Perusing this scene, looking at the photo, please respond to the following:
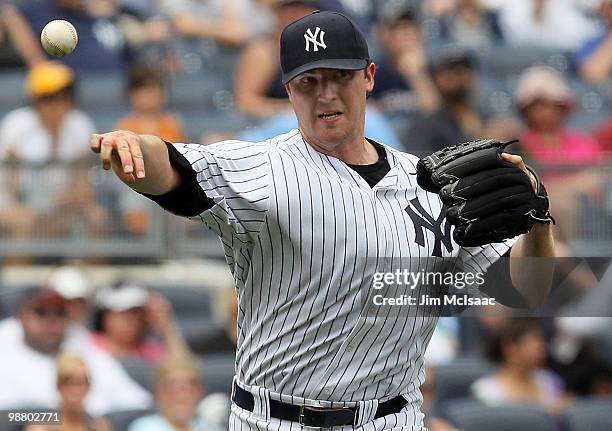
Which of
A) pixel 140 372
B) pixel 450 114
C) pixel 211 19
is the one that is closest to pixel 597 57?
pixel 450 114

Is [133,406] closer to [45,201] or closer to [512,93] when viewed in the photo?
[45,201]

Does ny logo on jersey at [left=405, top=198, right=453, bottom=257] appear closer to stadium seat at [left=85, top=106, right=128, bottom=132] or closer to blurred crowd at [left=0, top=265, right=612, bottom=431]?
blurred crowd at [left=0, top=265, right=612, bottom=431]

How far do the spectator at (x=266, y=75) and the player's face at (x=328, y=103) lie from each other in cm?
386

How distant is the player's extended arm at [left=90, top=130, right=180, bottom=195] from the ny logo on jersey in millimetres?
688

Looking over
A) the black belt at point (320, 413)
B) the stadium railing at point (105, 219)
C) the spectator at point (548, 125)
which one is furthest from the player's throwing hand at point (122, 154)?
the spectator at point (548, 125)

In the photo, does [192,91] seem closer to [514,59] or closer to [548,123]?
[548,123]

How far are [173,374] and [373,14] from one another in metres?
3.97

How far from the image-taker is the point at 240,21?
831 centimetres

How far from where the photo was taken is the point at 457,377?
19.8ft

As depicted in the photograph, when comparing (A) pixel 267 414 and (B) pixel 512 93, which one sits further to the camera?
(B) pixel 512 93

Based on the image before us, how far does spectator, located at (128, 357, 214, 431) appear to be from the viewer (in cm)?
551

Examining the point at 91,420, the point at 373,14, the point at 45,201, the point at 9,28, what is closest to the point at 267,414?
the point at 91,420

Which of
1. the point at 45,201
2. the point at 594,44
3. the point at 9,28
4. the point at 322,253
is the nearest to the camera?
the point at 322,253

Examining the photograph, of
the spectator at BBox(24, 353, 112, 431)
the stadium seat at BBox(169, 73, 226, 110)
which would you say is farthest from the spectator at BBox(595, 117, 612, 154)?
the spectator at BBox(24, 353, 112, 431)
